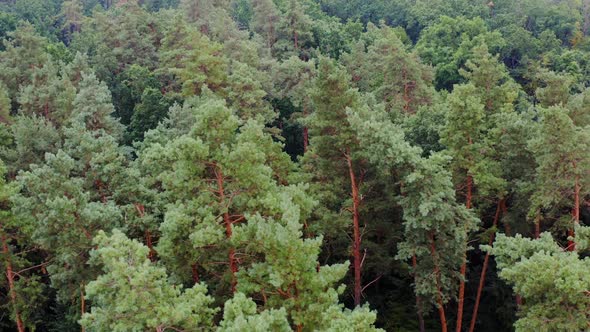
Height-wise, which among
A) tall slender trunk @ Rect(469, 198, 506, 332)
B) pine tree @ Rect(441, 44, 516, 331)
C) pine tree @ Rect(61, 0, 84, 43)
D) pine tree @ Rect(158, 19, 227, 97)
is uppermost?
pine tree @ Rect(441, 44, 516, 331)

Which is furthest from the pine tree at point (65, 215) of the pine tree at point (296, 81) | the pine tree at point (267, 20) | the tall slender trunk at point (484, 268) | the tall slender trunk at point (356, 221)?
the pine tree at point (267, 20)

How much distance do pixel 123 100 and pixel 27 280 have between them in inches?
968

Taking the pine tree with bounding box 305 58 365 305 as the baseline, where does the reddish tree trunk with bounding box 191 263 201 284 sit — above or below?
below

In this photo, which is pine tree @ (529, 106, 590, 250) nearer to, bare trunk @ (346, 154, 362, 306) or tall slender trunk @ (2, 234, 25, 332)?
bare trunk @ (346, 154, 362, 306)

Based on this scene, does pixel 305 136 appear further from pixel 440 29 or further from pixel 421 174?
pixel 440 29

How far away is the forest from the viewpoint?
1526 centimetres

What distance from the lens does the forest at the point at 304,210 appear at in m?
15.3

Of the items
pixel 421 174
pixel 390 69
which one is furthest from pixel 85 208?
pixel 390 69

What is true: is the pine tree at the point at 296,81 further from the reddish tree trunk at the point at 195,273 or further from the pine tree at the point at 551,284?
the pine tree at the point at 551,284

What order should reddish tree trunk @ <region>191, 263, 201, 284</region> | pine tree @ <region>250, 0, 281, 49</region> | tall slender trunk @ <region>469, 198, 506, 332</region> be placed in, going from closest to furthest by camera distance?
reddish tree trunk @ <region>191, 263, 201, 284</region> → tall slender trunk @ <region>469, 198, 506, 332</region> → pine tree @ <region>250, 0, 281, 49</region>

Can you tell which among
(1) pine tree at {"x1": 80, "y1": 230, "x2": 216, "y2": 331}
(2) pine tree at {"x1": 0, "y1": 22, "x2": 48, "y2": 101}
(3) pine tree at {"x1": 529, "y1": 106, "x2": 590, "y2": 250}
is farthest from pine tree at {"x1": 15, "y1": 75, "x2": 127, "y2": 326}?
(2) pine tree at {"x1": 0, "y1": 22, "x2": 48, "y2": 101}

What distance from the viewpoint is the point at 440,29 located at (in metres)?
66.4

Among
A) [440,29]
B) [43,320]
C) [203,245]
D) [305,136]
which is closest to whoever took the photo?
[203,245]

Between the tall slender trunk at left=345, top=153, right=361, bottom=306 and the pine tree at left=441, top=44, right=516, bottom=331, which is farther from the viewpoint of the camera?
the tall slender trunk at left=345, top=153, right=361, bottom=306
